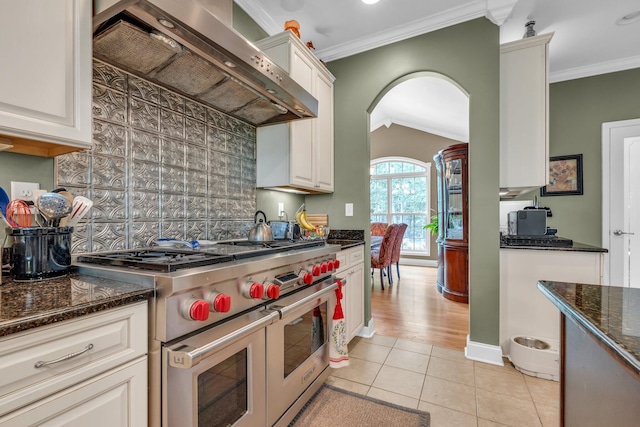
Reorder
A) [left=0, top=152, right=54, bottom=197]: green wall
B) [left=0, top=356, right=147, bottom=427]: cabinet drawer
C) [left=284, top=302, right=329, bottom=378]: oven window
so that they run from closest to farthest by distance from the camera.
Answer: [left=0, top=356, right=147, bottom=427]: cabinet drawer → [left=0, top=152, right=54, bottom=197]: green wall → [left=284, top=302, right=329, bottom=378]: oven window

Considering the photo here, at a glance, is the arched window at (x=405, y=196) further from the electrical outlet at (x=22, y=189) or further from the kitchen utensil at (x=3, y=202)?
the kitchen utensil at (x=3, y=202)

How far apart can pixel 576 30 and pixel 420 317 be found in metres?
3.15

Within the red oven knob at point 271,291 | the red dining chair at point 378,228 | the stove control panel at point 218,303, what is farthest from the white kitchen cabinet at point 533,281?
the red dining chair at point 378,228

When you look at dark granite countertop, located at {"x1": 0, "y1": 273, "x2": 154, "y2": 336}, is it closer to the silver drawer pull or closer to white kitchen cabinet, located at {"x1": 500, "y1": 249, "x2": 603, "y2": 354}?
the silver drawer pull

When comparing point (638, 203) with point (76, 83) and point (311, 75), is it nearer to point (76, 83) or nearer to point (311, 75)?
point (311, 75)

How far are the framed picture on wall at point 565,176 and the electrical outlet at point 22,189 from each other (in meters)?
4.43

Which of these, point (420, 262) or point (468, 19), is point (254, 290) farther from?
point (420, 262)

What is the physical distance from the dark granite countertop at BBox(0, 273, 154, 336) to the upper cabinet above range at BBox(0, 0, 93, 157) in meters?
0.48

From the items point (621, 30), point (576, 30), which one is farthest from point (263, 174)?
point (621, 30)

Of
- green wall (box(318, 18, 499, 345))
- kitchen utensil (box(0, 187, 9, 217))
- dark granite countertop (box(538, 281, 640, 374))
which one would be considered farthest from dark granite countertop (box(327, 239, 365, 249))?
kitchen utensil (box(0, 187, 9, 217))

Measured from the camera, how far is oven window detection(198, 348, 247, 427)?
1.02 metres

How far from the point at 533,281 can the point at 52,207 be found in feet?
9.43

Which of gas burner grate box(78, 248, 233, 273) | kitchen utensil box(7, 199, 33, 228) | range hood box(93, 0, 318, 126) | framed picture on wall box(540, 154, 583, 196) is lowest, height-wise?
gas burner grate box(78, 248, 233, 273)

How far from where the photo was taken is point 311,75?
2.40 m
